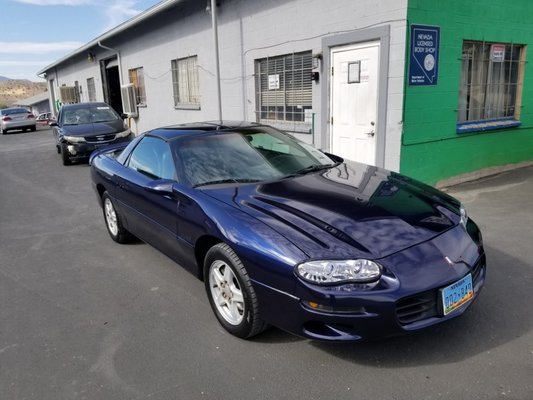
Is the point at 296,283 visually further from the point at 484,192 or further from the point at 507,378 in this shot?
the point at 484,192

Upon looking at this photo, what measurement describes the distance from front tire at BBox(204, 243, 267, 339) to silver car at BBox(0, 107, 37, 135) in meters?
26.5

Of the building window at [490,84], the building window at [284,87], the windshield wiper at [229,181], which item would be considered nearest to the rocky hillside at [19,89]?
the building window at [284,87]

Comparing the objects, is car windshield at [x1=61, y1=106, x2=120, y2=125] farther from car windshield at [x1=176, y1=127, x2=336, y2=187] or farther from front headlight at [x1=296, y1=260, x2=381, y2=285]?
front headlight at [x1=296, y1=260, x2=381, y2=285]

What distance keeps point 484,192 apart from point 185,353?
561 cm

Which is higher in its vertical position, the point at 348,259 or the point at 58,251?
the point at 348,259

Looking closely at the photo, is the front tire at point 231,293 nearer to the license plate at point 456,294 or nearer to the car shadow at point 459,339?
the car shadow at point 459,339

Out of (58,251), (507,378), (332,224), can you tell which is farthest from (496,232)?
(58,251)

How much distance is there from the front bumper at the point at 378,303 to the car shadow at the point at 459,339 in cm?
21

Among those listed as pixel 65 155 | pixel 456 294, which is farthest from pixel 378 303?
pixel 65 155

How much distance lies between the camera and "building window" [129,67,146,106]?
1525cm

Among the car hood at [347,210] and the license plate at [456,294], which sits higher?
the car hood at [347,210]

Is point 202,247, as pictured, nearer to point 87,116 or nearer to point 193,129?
point 193,129

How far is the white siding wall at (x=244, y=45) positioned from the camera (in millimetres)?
6410

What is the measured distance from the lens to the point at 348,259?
248 centimetres
